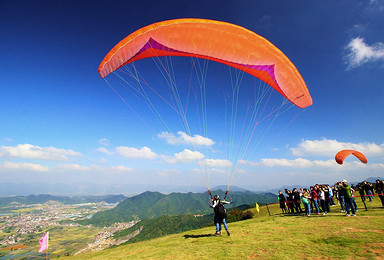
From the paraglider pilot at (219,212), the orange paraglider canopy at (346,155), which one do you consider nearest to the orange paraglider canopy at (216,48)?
the paraglider pilot at (219,212)

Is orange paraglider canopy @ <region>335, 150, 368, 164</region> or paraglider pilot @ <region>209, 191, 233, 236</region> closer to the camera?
paraglider pilot @ <region>209, 191, 233, 236</region>

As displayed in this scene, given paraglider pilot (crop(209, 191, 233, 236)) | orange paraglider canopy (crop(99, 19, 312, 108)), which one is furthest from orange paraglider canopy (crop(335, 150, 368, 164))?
paraglider pilot (crop(209, 191, 233, 236))

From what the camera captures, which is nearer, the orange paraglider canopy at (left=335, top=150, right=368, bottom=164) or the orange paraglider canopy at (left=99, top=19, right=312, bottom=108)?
the orange paraglider canopy at (left=99, top=19, right=312, bottom=108)

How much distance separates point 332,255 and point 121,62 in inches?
443

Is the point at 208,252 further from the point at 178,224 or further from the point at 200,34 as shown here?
the point at 178,224

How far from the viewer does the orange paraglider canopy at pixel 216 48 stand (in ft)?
25.3

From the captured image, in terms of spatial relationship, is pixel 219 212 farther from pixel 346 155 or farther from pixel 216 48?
pixel 346 155

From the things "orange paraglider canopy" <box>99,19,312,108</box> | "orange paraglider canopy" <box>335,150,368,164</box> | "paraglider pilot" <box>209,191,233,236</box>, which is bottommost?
"paraglider pilot" <box>209,191,233,236</box>

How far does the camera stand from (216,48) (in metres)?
8.97

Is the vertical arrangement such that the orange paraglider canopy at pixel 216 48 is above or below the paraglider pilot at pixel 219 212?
above

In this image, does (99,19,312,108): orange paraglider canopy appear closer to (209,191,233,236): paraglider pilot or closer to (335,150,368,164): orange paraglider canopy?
(209,191,233,236): paraglider pilot

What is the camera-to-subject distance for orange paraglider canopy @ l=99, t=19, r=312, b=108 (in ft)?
25.3

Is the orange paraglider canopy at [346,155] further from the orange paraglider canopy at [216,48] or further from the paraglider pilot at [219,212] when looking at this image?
the paraglider pilot at [219,212]

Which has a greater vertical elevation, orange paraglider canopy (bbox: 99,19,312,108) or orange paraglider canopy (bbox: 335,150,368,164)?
orange paraglider canopy (bbox: 99,19,312,108)
